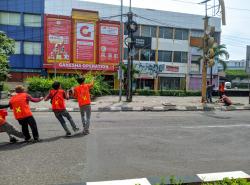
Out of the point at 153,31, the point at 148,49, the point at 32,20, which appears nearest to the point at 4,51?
the point at 32,20

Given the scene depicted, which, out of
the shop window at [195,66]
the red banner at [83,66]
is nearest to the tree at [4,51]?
the red banner at [83,66]

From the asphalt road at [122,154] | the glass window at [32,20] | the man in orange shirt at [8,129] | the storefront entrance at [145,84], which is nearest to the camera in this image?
the asphalt road at [122,154]

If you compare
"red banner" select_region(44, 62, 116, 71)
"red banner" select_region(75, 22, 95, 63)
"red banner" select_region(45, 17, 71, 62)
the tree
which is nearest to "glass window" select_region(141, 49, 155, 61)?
"red banner" select_region(44, 62, 116, 71)

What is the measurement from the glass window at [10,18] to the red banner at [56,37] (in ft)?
12.5

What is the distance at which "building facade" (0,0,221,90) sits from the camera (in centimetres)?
4328

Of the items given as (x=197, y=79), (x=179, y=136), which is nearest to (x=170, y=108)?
(x=179, y=136)

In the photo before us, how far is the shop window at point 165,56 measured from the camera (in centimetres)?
4928

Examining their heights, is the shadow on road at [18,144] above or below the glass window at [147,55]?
below

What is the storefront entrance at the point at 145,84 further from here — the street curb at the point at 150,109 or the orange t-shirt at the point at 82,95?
the orange t-shirt at the point at 82,95

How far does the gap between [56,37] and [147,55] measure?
12611 mm

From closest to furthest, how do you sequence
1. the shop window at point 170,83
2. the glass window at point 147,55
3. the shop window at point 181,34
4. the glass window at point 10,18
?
the glass window at point 10,18 → the glass window at point 147,55 → the shop window at point 170,83 → the shop window at point 181,34

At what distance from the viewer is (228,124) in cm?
1259

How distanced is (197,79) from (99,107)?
3506cm

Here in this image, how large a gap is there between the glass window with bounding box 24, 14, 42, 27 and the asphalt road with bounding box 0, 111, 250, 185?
3434 cm
